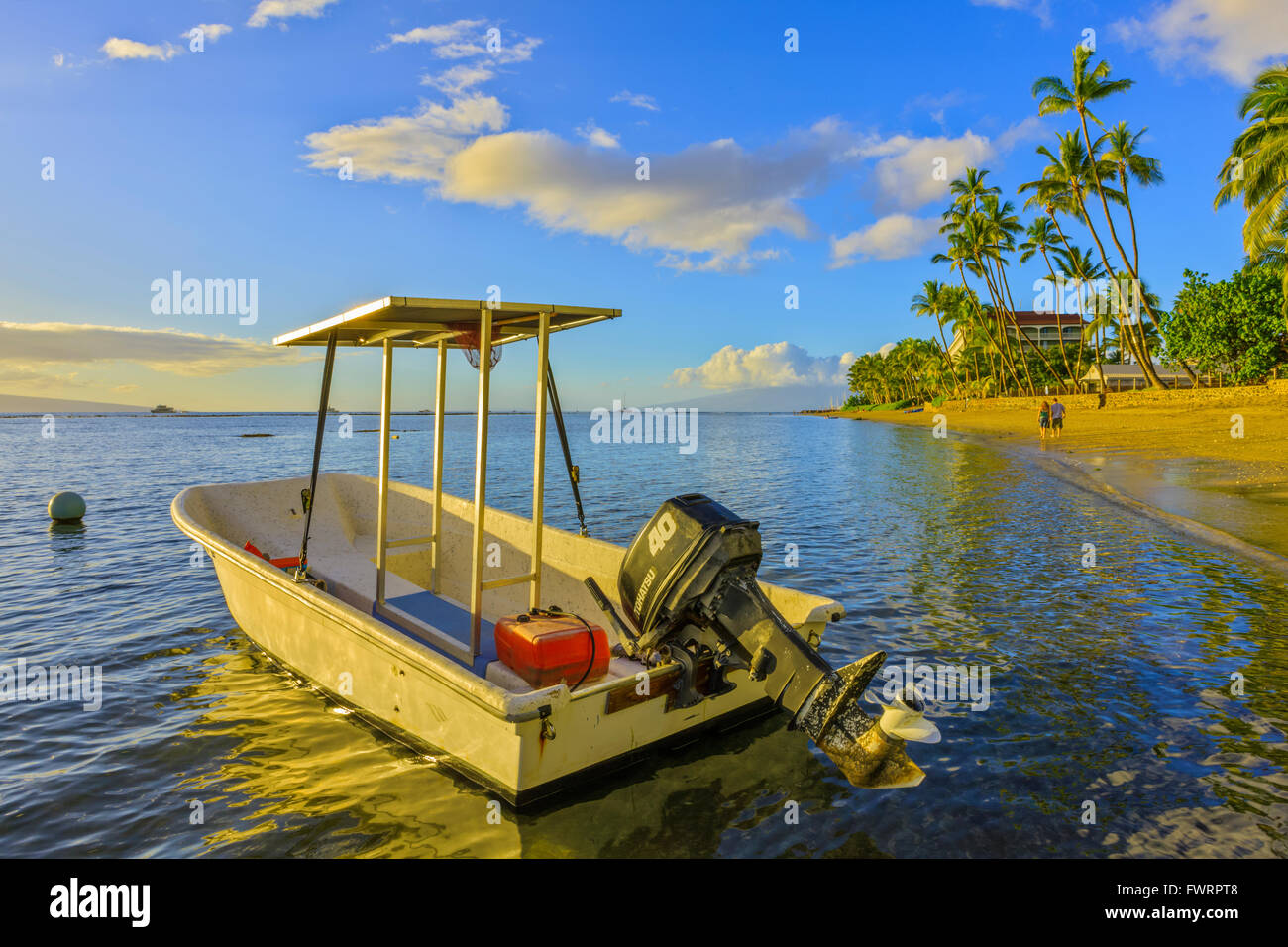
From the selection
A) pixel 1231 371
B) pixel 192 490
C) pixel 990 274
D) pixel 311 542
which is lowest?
pixel 311 542

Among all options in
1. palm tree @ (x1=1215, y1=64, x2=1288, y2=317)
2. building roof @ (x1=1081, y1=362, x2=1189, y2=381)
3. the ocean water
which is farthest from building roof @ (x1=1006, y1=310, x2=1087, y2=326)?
the ocean water

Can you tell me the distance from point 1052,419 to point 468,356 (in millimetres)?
36329

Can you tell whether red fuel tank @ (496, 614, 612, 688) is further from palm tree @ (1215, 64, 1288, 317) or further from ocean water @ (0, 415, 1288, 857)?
palm tree @ (1215, 64, 1288, 317)

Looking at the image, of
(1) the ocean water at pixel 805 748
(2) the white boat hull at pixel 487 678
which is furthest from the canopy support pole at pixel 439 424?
(1) the ocean water at pixel 805 748

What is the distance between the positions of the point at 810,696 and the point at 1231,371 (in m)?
52.3

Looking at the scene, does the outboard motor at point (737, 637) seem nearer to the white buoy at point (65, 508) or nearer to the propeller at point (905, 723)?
the propeller at point (905, 723)

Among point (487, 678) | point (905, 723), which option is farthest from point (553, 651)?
point (905, 723)

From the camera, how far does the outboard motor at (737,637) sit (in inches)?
148

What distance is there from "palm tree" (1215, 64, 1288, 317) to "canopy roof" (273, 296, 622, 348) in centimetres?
3102

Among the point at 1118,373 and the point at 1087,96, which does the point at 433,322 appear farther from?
the point at 1118,373

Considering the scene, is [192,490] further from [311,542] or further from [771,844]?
[771,844]

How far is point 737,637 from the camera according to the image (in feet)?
14.0

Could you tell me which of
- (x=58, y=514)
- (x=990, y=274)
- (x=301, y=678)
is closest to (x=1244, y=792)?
(x=301, y=678)
